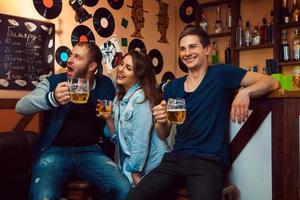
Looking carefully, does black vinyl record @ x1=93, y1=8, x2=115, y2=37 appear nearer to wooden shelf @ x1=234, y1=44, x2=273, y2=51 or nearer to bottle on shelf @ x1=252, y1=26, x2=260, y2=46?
wooden shelf @ x1=234, y1=44, x2=273, y2=51

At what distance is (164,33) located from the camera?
4734mm

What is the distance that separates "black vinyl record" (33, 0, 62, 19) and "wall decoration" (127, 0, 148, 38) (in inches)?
41.8

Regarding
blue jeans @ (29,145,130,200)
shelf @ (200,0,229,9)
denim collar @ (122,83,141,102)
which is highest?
shelf @ (200,0,229,9)

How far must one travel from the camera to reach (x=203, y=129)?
190 cm

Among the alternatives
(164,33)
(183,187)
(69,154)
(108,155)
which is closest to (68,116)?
(69,154)

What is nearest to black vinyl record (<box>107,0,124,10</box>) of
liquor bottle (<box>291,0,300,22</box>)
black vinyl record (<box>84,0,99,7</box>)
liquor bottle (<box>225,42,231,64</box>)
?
black vinyl record (<box>84,0,99,7</box>)

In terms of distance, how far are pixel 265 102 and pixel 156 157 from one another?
73 centimetres

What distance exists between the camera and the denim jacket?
83.8 inches

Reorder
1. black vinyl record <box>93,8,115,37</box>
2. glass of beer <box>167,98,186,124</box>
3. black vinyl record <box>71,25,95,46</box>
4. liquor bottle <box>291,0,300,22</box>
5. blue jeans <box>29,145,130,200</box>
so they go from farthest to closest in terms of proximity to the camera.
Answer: liquor bottle <box>291,0,300,22</box> < black vinyl record <box>93,8,115,37</box> < black vinyl record <box>71,25,95,46</box> < blue jeans <box>29,145,130,200</box> < glass of beer <box>167,98,186,124</box>

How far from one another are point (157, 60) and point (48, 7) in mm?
1637

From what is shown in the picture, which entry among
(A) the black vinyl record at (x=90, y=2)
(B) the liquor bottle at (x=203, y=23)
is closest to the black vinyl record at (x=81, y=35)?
(A) the black vinyl record at (x=90, y=2)

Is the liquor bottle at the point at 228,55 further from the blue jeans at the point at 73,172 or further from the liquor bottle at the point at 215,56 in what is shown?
the blue jeans at the point at 73,172

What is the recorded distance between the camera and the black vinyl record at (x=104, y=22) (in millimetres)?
3875

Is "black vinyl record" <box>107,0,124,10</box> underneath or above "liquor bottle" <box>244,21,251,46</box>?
above
